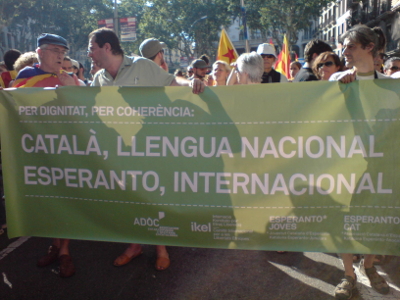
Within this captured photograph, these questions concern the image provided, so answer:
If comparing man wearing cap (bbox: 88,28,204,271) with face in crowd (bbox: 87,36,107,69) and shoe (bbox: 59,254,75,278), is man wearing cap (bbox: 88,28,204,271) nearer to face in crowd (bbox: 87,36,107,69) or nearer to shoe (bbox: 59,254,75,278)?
face in crowd (bbox: 87,36,107,69)

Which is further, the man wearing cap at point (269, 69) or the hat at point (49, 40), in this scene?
the man wearing cap at point (269, 69)

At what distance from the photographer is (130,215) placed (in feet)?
9.23

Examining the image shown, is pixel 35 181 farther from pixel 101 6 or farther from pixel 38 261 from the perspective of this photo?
pixel 101 6

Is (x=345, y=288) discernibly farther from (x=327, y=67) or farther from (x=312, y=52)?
(x=312, y=52)

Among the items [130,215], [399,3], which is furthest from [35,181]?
[399,3]

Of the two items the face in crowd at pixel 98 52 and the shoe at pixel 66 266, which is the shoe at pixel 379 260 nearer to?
the shoe at pixel 66 266

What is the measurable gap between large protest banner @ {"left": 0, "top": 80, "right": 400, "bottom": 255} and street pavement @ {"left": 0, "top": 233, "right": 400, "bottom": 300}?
45 cm

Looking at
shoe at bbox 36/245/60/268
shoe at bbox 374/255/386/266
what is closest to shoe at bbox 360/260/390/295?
shoe at bbox 374/255/386/266

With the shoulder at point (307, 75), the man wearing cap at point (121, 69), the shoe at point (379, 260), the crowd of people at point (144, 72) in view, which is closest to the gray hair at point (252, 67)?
the crowd of people at point (144, 72)

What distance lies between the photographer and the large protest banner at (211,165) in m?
2.50

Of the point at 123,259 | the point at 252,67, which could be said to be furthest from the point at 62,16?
the point at 123,259

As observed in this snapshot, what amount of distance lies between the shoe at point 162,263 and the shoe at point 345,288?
1365mm

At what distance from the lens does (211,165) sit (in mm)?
2652

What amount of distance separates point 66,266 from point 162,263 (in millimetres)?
790
